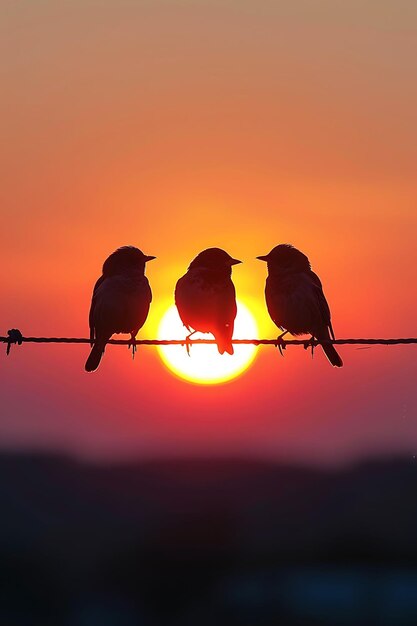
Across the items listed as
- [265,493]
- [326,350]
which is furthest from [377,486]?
[326,350]

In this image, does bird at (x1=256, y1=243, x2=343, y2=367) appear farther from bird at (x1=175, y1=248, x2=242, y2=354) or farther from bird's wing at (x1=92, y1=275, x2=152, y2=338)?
bird's wing at (x1=92, y1=275, x2=152, y2=338)

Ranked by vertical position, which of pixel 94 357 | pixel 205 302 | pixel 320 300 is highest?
pixel 320 300

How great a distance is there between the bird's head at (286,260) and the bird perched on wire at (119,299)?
147cm

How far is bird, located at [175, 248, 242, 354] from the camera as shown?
1911 centimetres

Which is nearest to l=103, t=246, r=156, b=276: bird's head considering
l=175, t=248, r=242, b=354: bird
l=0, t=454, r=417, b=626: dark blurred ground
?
l=175, t=248, r=242, b=354: bird

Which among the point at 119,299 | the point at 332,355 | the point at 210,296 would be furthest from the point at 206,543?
the point at 210,296

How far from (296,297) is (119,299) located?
2.06 meters

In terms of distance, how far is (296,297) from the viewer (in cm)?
1995

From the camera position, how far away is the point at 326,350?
20375 mm

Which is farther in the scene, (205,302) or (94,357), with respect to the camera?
(94,357)

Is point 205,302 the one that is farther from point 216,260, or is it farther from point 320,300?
point 320,300

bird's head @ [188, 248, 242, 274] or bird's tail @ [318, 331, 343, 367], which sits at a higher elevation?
bird's head @ [188, 248, 242, 274]

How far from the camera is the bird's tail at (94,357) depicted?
19.6 m

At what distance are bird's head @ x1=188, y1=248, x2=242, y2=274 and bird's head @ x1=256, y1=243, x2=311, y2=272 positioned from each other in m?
0.96
